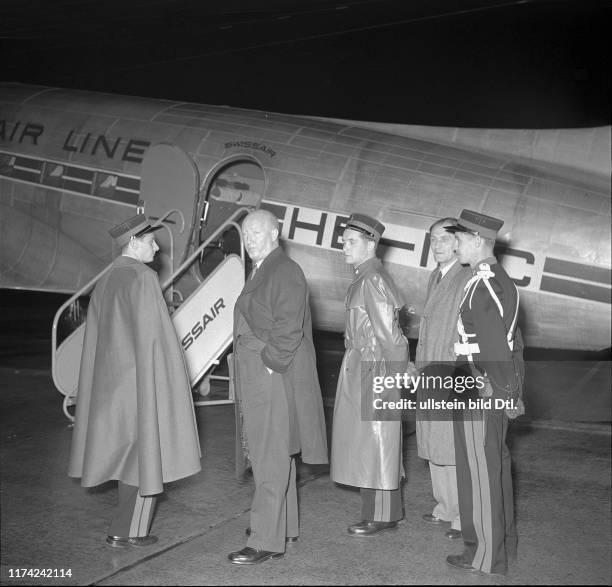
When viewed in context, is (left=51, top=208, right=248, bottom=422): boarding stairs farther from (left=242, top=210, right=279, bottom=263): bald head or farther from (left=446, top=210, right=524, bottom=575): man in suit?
(left=446, top=210, right=524, bottom=575): man in suit

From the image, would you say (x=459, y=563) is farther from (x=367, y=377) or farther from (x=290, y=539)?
(x=367, y=377)

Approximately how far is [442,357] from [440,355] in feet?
0.05

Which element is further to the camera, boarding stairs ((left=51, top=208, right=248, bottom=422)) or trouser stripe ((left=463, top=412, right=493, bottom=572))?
boarding stairs ((left=51, top=208, right=248, bottom=422))

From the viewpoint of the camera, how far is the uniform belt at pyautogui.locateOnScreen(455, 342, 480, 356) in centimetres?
371

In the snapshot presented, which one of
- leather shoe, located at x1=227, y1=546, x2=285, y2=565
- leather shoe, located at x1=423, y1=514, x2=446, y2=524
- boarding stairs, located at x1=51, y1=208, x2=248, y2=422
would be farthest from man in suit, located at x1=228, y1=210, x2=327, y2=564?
boarding stairs, located at x1=51, y1=208, x2=248, y2=422

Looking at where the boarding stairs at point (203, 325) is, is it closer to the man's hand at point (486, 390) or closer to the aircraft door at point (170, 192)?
the aircraft door at point (170, 192)

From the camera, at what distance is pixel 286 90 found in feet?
49.1

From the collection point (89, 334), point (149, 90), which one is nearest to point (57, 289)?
point (89, 334)

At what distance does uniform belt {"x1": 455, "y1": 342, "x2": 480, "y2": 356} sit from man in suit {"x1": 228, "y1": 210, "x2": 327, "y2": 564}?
737mm

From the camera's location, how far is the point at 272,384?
3840 mm

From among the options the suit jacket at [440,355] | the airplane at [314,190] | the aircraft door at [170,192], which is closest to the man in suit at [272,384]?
the suit jacket at [440,355]

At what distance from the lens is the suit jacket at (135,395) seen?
378cm

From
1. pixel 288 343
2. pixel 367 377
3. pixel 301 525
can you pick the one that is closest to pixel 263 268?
pixel 288 343

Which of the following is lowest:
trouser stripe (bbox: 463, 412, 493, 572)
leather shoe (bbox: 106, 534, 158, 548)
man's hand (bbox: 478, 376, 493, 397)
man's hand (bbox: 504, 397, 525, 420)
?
leather shoe (bbox: 106, 534, 158, 548)
